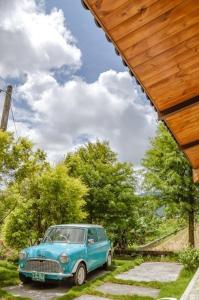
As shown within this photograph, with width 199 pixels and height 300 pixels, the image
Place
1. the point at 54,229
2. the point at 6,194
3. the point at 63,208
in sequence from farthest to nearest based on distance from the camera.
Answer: the point at 63,208 < the point at 54,229 < the point at 6,194

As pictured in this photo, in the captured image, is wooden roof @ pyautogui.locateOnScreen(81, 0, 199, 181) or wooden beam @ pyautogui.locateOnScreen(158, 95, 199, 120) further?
wooden beam @ pyautogui.locateOnScreen(158, 95, 199, 120)

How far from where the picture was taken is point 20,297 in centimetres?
789

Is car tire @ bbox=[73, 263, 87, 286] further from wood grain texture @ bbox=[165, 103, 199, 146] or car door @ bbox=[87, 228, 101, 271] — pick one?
wood grain texture @ bbox=[165, 103, 199, 146]

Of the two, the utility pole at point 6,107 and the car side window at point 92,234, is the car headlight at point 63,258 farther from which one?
the utility pole at point 6,107

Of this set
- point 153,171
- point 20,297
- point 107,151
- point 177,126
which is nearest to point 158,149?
point 153,171

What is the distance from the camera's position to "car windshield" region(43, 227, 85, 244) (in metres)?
10.6

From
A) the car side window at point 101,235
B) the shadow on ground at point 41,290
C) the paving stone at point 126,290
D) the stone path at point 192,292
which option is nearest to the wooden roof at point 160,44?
the stone path at point 192,292

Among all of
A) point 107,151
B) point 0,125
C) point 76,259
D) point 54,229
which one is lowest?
point 76,259

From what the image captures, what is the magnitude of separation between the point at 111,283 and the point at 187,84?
8.57 m

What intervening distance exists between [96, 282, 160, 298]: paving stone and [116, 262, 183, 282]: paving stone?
1.12 m

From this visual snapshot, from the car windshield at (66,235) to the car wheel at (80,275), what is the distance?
88 centimetres

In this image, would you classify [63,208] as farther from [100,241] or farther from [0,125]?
[0,125]

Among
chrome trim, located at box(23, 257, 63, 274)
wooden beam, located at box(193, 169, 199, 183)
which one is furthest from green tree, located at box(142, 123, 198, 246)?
wooden beam, located at box(193, 169, 199, 183)

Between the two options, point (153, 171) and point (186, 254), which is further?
point (153, 171)
